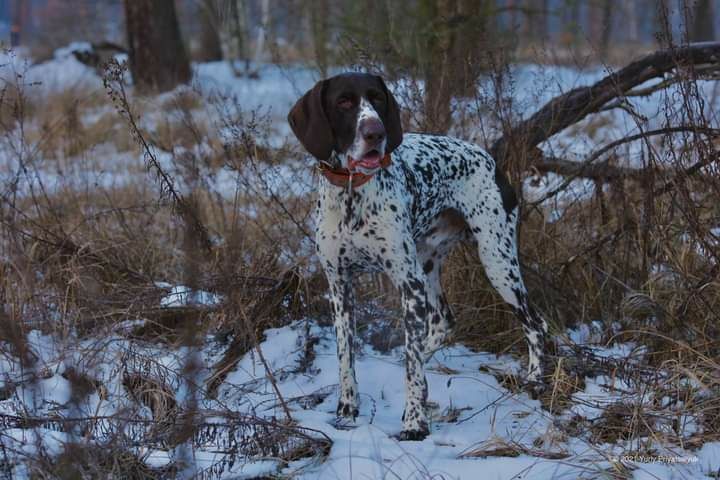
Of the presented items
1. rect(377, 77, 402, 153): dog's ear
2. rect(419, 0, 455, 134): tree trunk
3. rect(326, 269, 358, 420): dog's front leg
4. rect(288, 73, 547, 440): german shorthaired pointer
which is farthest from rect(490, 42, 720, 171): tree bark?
rect(326, 269, 358, 420): dog's front leg

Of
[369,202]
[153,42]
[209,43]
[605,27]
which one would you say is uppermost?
[209,43]

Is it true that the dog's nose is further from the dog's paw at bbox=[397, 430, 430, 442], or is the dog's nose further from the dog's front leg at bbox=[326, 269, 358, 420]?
the dog's paw at bbox=[397, 430, 430, 442]

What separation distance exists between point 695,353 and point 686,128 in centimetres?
94

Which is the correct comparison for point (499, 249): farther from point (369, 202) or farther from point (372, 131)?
point (372, 131)

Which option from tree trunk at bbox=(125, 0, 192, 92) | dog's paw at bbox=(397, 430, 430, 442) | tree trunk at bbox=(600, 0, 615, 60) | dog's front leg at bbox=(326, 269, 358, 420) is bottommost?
dog's paw at bbox=(397, 430, 430, 442)

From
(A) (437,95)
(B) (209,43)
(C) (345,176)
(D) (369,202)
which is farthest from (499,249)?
(B) (209,43)

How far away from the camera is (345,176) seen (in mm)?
3664

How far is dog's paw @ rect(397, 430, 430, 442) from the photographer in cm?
359

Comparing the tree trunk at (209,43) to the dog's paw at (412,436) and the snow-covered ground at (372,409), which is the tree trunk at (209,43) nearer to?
the snow-covered ground at (372,409)

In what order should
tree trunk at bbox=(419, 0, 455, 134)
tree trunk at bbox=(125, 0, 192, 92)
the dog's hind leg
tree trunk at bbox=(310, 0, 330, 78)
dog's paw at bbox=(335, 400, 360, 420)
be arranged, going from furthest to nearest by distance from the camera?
tree trunk at bbox=(125, 0, 192, 92) < tree trunk at bbox=(310, 0, 330, 78) < tree trunk at bbox=(419, 0, 455, 134) < the dog's hind leg < dog's paw at bbox=(335, 400, 360, 420)

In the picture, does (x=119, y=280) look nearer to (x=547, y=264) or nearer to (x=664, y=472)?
(x=547, y=264)

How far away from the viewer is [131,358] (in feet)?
12.8

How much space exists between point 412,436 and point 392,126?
1.24m

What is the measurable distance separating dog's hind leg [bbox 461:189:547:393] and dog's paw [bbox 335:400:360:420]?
94 centimetres
